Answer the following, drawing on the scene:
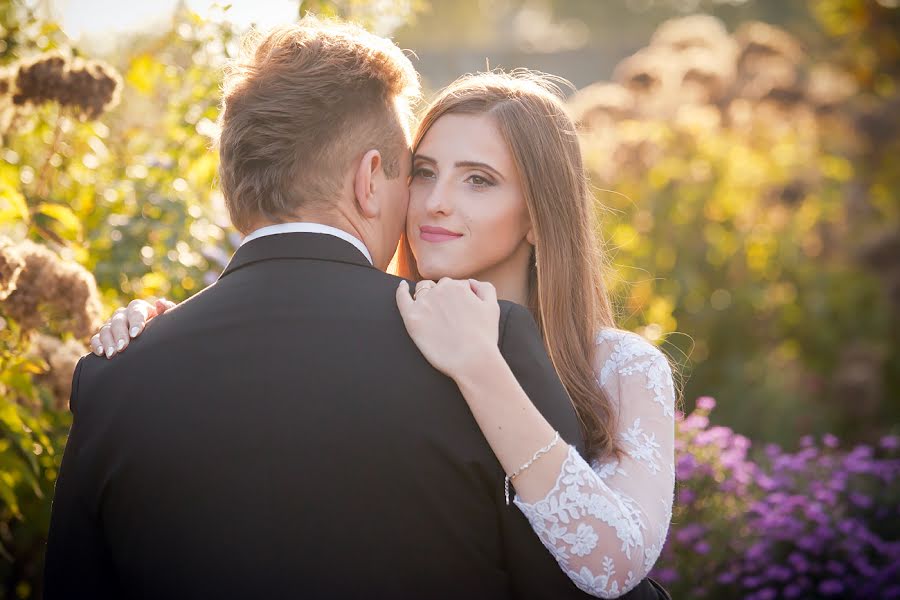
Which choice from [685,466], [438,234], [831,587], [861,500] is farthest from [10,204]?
[861,500]

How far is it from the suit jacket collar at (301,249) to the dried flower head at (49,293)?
3.39ft

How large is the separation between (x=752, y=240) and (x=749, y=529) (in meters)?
3.64

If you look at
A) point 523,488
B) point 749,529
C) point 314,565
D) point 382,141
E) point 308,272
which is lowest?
point 749,529

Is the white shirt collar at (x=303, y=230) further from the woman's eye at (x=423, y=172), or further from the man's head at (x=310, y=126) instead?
the woman's eye at (x=423, y=172)

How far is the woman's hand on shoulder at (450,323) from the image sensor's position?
1853 millimetres

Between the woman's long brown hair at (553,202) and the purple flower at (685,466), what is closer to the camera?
the woman's long brown hair at (553,202)

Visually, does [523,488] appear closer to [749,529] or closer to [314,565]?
[314,565]

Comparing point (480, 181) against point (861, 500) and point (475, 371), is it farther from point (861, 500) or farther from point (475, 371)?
point (861, 500)

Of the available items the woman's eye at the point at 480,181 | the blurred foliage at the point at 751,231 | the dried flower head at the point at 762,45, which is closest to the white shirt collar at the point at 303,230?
the woman's eye at the point at 480,181

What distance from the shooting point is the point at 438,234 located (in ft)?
9.16

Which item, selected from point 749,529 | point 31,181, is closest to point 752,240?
point 749,529

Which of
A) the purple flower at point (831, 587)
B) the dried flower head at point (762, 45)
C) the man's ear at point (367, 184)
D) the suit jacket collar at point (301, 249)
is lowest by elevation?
the purple flower at point (831, 587)

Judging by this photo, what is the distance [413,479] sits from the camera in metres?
1.84

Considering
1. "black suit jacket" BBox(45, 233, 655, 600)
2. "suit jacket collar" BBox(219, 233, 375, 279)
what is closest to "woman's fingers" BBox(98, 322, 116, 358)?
"black suit jacket" BBox(45, 233, 655, 600)
